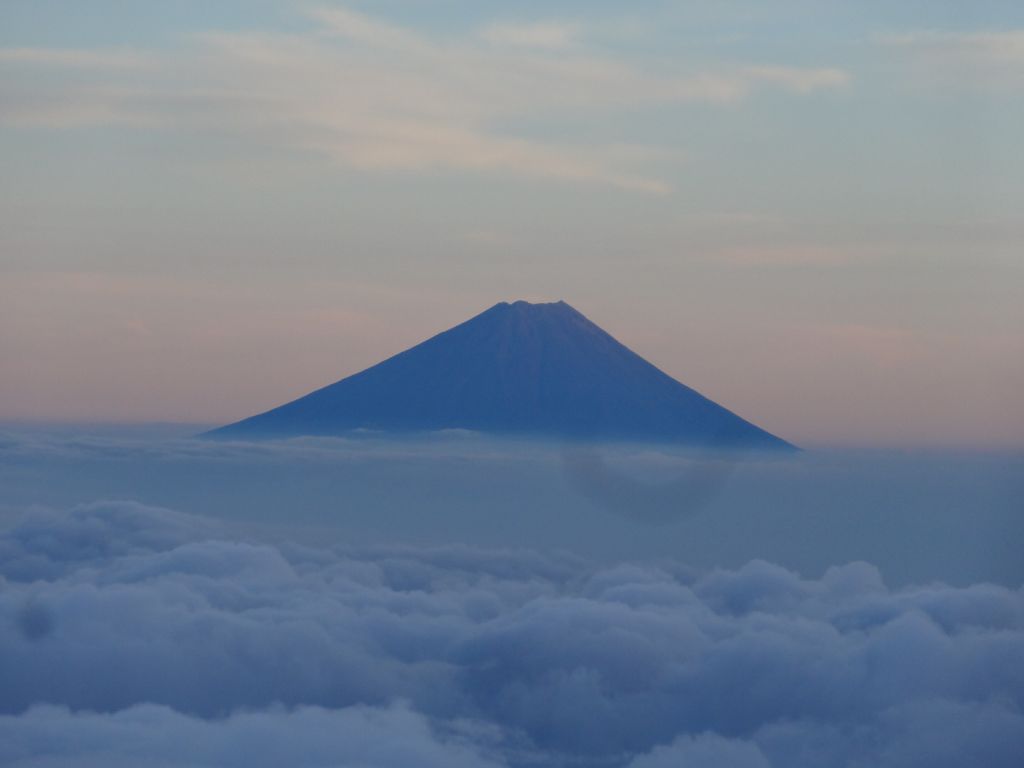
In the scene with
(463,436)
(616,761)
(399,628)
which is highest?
(463,436)

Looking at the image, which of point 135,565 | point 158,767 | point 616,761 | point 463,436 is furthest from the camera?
point 463,436

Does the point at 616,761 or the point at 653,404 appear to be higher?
the point at 653,404

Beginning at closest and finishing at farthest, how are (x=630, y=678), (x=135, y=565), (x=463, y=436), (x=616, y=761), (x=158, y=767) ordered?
(x=158, y=767) → (x=616, y=761) → (x=630, y=678) → (x=135, y=565) → (x=463, y=436)

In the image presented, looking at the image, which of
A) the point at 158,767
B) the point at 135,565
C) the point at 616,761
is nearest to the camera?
the point at 158,767

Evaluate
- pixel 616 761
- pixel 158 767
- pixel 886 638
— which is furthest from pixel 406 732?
pixel 886 638

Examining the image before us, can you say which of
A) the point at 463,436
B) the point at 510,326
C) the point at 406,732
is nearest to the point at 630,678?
the point at 406,732

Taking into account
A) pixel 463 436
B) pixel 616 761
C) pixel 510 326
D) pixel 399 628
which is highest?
pixel 510 326

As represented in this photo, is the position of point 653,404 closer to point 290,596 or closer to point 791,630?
point 791,630

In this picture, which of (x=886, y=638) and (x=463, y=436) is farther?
(x=463, y=436)

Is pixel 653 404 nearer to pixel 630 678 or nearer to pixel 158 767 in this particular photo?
pixel 630 678
